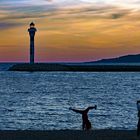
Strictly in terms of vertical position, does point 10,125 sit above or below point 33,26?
below

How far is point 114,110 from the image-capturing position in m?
53.4
